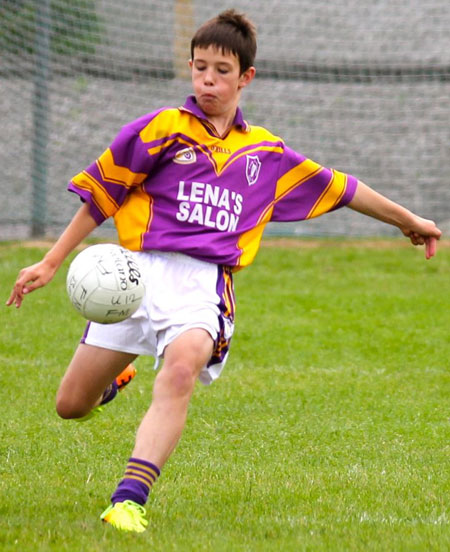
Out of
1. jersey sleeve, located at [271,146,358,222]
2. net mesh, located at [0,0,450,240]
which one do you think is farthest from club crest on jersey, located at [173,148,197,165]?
net mesh, located at [0,0,450,240]

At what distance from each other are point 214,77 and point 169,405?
4.54 feet

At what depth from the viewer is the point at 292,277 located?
11.5m

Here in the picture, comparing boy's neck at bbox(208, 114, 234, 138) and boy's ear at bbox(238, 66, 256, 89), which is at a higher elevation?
boy's ear at bbox(238, 66, 256, 89)

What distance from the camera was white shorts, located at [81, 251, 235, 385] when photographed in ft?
14.0

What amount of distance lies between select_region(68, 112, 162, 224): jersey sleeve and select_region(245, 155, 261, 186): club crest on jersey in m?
0.43

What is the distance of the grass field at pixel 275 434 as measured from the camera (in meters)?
4.11

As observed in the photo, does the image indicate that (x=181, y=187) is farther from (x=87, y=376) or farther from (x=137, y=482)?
(x=137, y=482)

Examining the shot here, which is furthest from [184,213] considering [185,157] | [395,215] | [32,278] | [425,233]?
[425,233]

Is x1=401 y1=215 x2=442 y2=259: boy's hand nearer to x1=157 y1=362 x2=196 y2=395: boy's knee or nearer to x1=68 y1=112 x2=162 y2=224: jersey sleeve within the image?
x1=68 y1=112 x2=162 y2=224: jersey sleeve

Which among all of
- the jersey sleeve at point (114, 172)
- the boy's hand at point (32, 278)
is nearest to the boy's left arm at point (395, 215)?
the jersey sleeve at point (114, 172)

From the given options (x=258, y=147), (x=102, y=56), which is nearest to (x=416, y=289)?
(x=102, y=56)

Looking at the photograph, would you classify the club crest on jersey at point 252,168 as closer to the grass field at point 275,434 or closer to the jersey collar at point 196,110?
the jersey collar at point 196,110

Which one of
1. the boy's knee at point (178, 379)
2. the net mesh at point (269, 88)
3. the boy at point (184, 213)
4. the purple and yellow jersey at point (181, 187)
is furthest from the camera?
the net mesh at point (269, 88)

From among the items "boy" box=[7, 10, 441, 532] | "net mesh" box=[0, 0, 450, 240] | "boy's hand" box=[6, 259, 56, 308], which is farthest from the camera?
"net mesh" box=[0, 0, 450, 240]
